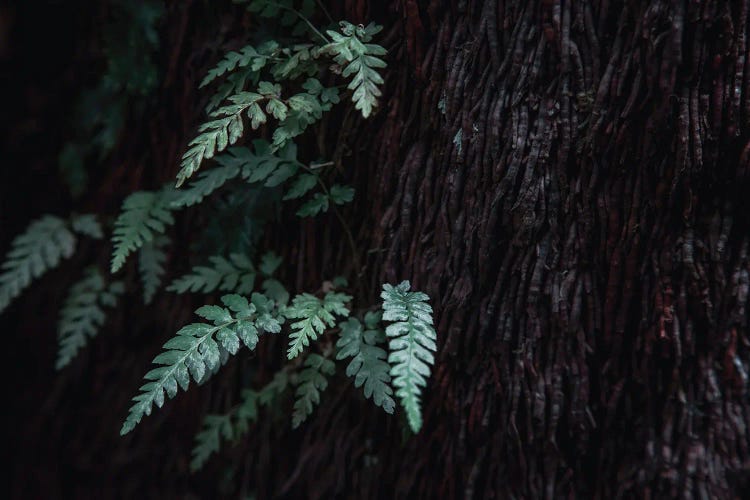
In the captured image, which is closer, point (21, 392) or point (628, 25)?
point (628, 25)

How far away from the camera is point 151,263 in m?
2.00

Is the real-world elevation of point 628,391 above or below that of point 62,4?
below

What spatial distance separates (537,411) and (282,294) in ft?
2.62

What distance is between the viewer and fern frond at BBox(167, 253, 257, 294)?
176 cm

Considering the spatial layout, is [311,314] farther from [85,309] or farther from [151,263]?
[85,309]

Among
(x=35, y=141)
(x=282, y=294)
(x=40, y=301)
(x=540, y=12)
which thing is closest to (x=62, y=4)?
(x=35, y=141)

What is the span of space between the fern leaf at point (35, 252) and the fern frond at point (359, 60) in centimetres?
130

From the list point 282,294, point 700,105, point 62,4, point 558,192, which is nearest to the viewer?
point 700,105

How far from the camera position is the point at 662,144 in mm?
1451

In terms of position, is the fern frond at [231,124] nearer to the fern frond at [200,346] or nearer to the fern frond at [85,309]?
the fern frond at [200,346]

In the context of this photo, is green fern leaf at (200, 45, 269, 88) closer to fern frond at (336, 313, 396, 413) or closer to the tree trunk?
the tree trunk

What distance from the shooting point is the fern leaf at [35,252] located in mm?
2016

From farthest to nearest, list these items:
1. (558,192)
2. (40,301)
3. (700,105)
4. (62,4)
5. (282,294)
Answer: (40,301) < (62,4) < (282,294) < (558,192) < (700,105)

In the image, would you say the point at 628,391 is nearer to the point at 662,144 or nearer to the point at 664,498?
the point at 664,498
